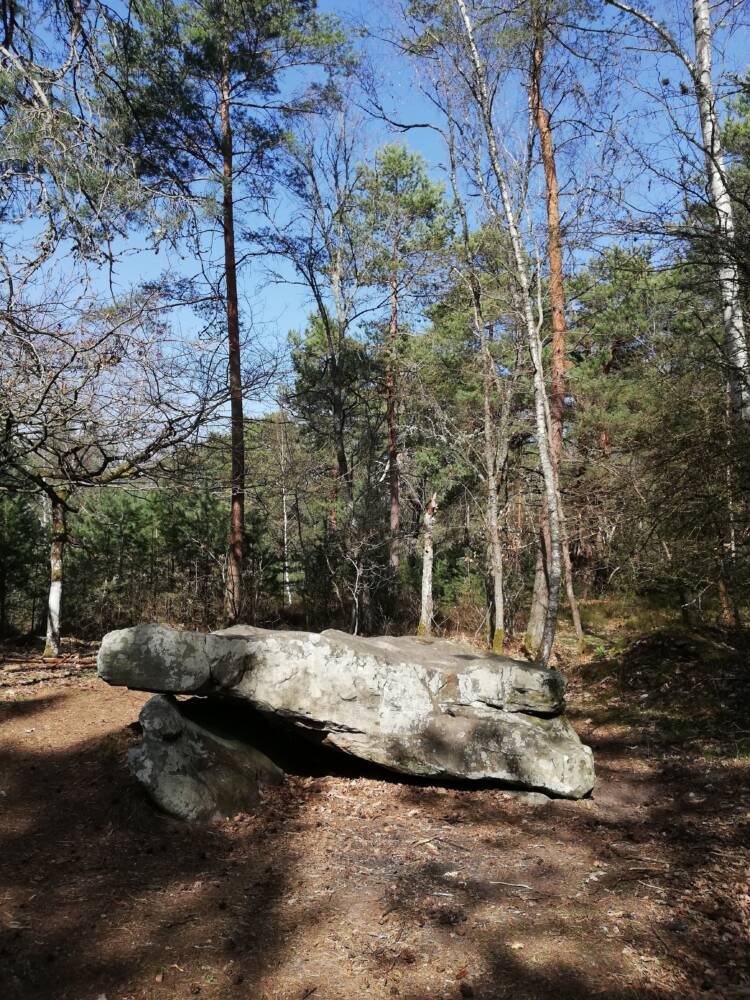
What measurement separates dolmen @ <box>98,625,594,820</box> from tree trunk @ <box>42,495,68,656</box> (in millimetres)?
3721

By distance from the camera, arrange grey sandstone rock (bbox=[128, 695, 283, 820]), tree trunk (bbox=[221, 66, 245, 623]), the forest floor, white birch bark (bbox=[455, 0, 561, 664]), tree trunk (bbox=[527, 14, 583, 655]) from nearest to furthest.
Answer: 1. the forest floor
2. grey sandstone rock (bbox=[128, 695, 283, 820])
3. white birch bark (bbox=[455, 0, 561, 664])
4. tree trunk (bbox=[527, 14, 583, 655])
5. tree trunk (bbox=[221, 66, 245, 623])

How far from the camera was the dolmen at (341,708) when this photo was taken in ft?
16.7

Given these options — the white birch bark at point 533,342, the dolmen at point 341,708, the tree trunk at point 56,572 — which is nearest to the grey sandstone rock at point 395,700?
the dolmen at point 341,708

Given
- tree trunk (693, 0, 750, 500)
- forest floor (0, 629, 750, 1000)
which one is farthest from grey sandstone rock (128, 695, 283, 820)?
tree trunk (693, 0, 750, 500)

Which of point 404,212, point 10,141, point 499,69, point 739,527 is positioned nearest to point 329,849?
point 739,527

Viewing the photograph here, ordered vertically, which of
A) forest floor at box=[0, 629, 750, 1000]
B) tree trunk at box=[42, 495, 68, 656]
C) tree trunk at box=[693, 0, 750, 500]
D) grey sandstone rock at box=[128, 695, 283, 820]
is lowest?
forest floor at box=[0, 629, 750, 1000]

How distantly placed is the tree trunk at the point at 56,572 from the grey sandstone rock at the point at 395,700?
155 inches

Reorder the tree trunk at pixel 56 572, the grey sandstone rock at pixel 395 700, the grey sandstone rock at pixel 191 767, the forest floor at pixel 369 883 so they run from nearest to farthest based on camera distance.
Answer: the forest floor at pixel 369 883
the grey sandstone rock at pixel 191 767
the grey sandstone rock at pixel 395 700
the tree trunk at pixel 56 572

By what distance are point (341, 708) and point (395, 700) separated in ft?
1.49

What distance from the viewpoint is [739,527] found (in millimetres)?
6281

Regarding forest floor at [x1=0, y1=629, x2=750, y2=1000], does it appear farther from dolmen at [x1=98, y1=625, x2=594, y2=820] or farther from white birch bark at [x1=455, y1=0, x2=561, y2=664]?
white birch bark at [x1=455, y1=0, x2=561, y2=664]

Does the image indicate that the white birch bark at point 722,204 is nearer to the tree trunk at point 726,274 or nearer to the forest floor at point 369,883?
the tree trunk at point 726,274

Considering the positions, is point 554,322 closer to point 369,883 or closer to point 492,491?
point 492,491

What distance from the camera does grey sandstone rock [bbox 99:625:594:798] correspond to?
5316 mm
